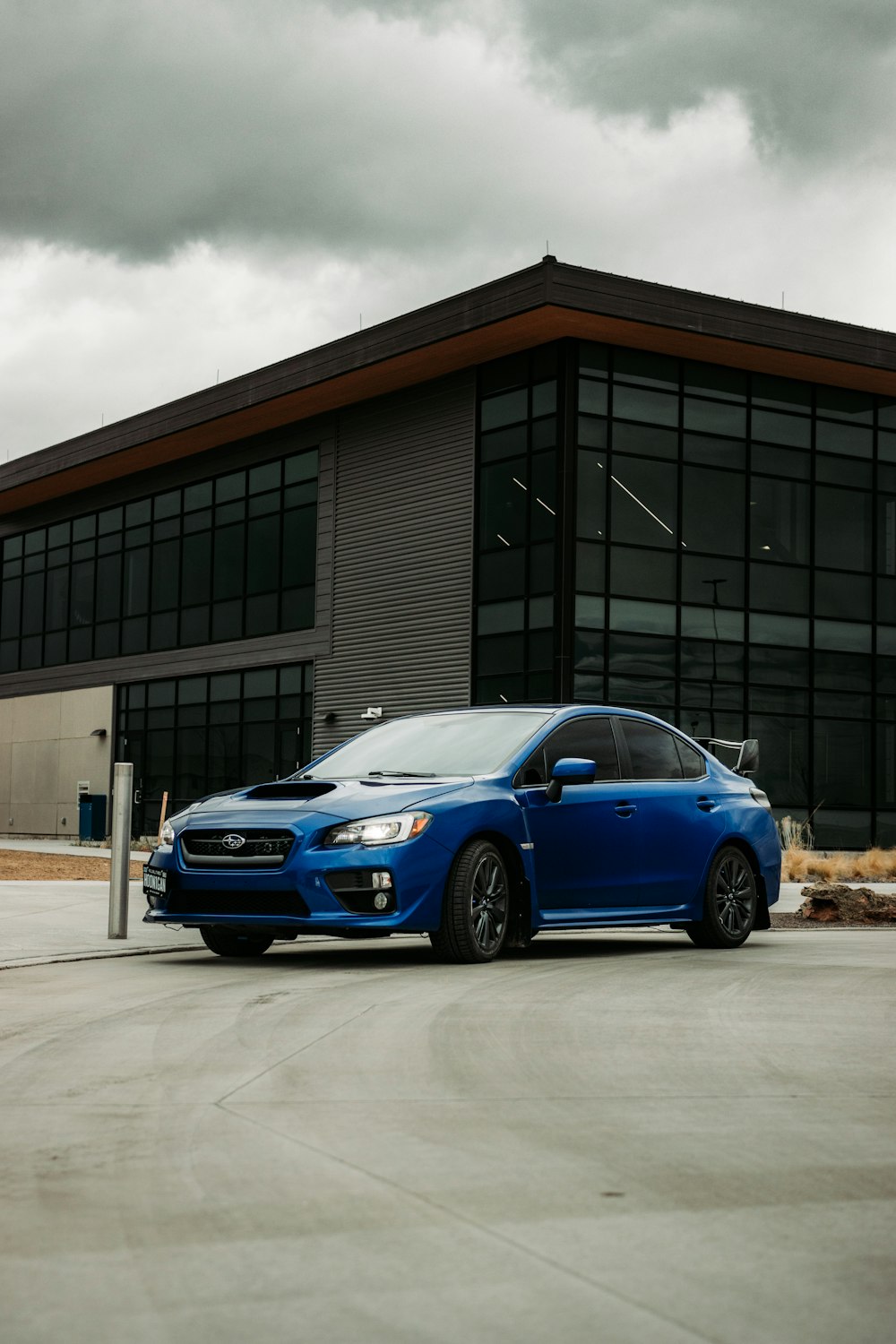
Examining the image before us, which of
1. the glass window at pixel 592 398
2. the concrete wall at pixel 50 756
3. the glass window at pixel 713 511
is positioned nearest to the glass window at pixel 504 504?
the glass window at pixel 592 398

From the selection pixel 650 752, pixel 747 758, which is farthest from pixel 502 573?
pixel 650 752

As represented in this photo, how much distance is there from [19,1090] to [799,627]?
88.4ft

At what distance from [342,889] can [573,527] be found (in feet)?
63.9

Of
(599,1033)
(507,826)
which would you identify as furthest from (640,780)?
(599,1033)

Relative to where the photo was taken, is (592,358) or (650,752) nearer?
(650,752)

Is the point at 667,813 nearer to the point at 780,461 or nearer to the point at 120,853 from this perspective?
the point at 120,853

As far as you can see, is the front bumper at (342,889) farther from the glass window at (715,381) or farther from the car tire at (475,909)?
the glass window at (715,381)

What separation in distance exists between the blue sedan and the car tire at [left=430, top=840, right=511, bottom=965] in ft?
0.04

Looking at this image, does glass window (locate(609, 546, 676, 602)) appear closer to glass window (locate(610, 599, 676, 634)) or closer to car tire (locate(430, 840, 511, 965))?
glass window (locate(610, 599, 676, 634))

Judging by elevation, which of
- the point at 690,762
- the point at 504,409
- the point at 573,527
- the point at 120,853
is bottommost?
the point at 120,853

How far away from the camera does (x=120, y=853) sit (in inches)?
513

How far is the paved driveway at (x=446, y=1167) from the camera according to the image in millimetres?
3723

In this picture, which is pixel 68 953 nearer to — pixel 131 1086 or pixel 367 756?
pixel 367 756

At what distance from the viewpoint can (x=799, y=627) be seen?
32.1 m
